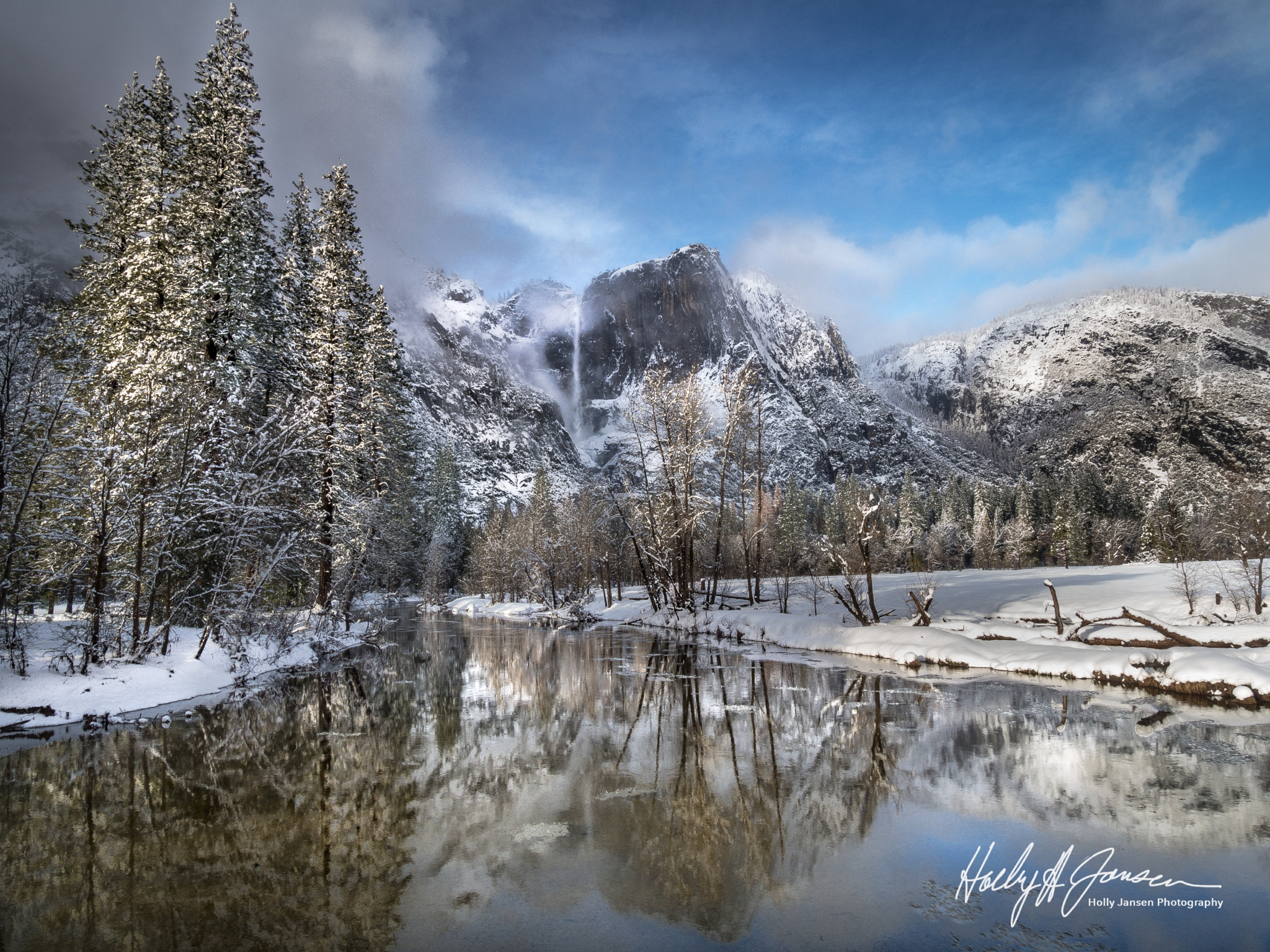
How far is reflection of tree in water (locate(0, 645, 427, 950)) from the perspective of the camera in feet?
15.3

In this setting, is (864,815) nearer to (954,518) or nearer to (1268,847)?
(1268,847)

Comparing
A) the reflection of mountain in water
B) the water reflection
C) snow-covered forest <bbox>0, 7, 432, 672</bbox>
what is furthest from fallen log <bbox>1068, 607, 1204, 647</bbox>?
snow-covered forest <bbox>0, 7, 432, 672</bbox>

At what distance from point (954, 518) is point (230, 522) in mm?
103948

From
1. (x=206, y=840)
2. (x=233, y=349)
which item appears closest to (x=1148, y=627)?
(x=206, y=840)

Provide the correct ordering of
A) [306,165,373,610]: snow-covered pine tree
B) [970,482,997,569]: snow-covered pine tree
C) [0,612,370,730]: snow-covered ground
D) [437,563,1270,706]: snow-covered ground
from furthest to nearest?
[970,482,997,569]: snow-covered pine tree → [306,165,373,610]: snow-covered pine tree → [437,563,1270,706]: snow-covered ground → [0,612,370,730]: snow-covered ground

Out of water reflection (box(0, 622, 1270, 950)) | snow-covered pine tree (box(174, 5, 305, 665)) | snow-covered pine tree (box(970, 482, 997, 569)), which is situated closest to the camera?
water reflection (box(0, 622, 1270, 950))

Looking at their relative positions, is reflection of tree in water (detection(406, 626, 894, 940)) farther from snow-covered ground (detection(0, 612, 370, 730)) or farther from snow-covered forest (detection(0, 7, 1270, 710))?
snow-covered forest (detection(0, 7, 1270, 710))

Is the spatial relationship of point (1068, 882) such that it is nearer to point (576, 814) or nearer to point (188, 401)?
point (576, 814)

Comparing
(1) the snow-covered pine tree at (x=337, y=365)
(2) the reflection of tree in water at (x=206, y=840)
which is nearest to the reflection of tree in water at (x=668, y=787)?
(2) the reflection of tree in water at (x=206, y=840)

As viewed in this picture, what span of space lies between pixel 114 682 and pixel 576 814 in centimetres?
1233

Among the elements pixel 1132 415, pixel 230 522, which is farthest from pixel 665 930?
pixel 1132 415

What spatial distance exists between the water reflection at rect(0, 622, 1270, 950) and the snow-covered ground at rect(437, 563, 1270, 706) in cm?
345

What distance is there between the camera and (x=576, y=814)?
7.10 metres

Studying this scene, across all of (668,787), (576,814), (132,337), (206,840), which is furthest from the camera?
(132,337)
